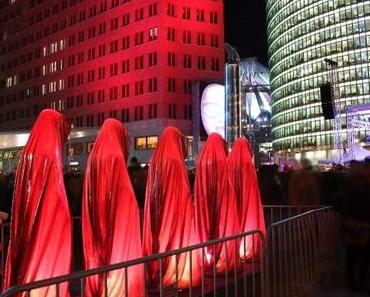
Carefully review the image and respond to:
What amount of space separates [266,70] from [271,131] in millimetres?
21054

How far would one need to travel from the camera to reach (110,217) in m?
6.61

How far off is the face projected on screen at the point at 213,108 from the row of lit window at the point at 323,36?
27676 mm

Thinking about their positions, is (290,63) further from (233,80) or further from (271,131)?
(233,80)

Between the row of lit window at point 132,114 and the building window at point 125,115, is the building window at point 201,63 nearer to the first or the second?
the row of lit window at point 132,114

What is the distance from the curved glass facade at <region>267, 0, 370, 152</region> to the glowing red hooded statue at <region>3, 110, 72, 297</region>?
81154mm

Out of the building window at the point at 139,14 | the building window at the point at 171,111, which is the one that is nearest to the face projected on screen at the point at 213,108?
the building window at the point at 171,111

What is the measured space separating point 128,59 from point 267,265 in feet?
244

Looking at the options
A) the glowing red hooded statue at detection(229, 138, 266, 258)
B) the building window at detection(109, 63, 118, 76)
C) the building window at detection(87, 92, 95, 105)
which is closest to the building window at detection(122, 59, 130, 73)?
the building window at detection(109, 63, 118, 76)

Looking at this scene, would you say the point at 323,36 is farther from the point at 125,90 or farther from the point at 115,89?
the point at 115,89

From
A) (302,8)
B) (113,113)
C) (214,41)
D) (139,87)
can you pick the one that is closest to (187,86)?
(139,87)

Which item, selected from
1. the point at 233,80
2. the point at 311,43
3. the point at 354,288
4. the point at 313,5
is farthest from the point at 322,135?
the point at 354,288

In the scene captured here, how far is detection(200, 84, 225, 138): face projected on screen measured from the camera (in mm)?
74625

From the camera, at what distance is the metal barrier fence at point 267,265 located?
4794 mm

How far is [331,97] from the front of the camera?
1278 inches
